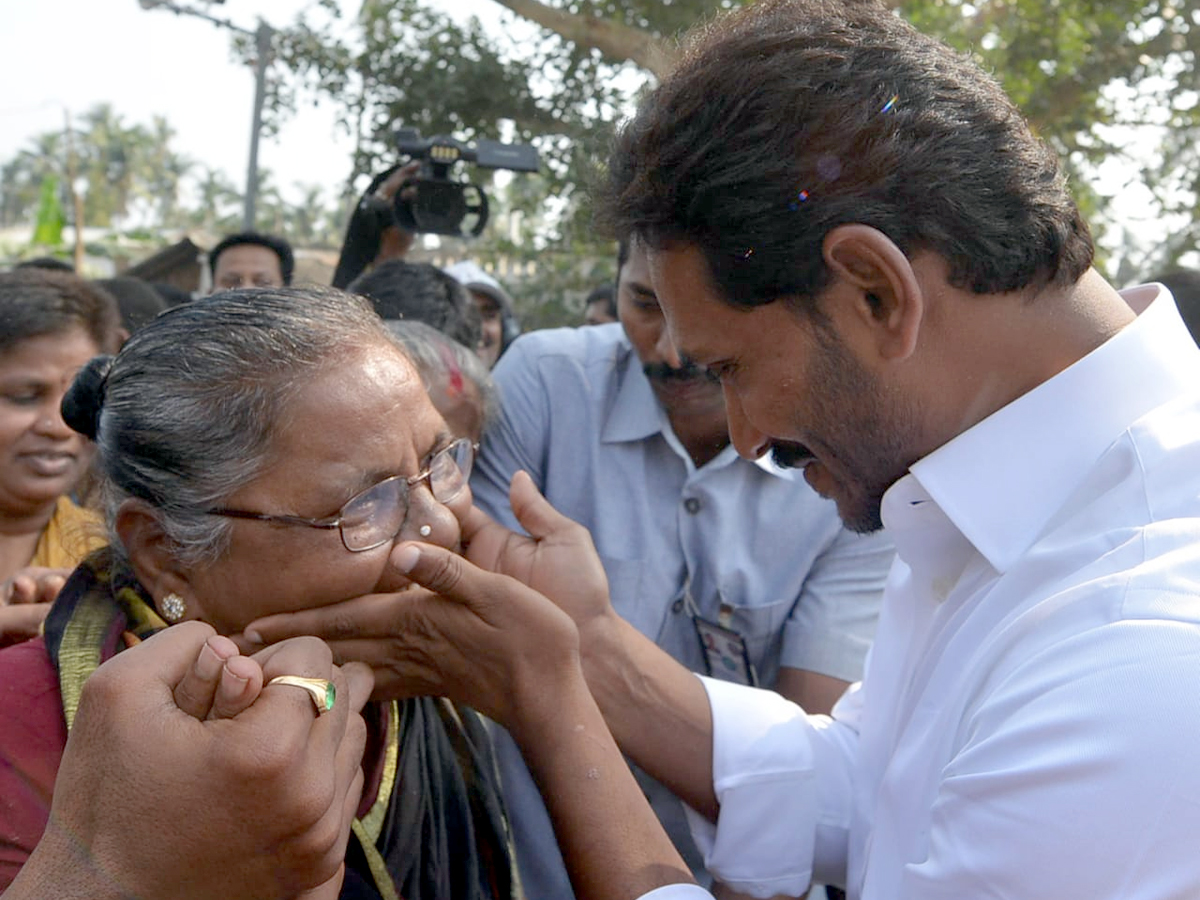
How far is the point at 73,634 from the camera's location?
187 centimetres

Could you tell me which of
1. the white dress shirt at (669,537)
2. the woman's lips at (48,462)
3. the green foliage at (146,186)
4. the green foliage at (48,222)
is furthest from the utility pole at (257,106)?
the green foliage at (146,186)

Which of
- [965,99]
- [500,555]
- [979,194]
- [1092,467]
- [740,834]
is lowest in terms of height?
[740,834]

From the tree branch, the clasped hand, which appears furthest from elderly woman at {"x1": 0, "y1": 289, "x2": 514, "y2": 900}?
the tree branch

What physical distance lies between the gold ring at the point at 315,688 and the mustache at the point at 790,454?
3.03 feet

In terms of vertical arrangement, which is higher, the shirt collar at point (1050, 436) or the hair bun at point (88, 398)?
the shirt collar at point (1050, 436)

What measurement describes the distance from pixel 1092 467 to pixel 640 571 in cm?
125

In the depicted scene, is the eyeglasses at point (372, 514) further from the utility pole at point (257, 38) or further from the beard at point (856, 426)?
the utility pole at point (257, 38)

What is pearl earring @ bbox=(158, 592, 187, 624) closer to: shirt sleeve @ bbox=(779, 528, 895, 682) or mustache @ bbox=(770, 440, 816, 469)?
mustache @ bbox=(770, 440, 816, 469)

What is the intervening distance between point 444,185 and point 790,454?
297 cm

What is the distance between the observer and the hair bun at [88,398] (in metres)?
2.10

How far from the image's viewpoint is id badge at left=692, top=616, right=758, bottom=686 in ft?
8.63

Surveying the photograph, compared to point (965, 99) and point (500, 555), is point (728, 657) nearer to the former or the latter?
point (500, 555)

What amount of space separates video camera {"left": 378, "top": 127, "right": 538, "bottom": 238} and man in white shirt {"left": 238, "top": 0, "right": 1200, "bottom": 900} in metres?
2.69

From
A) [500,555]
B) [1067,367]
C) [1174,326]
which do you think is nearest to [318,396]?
[500,555]
